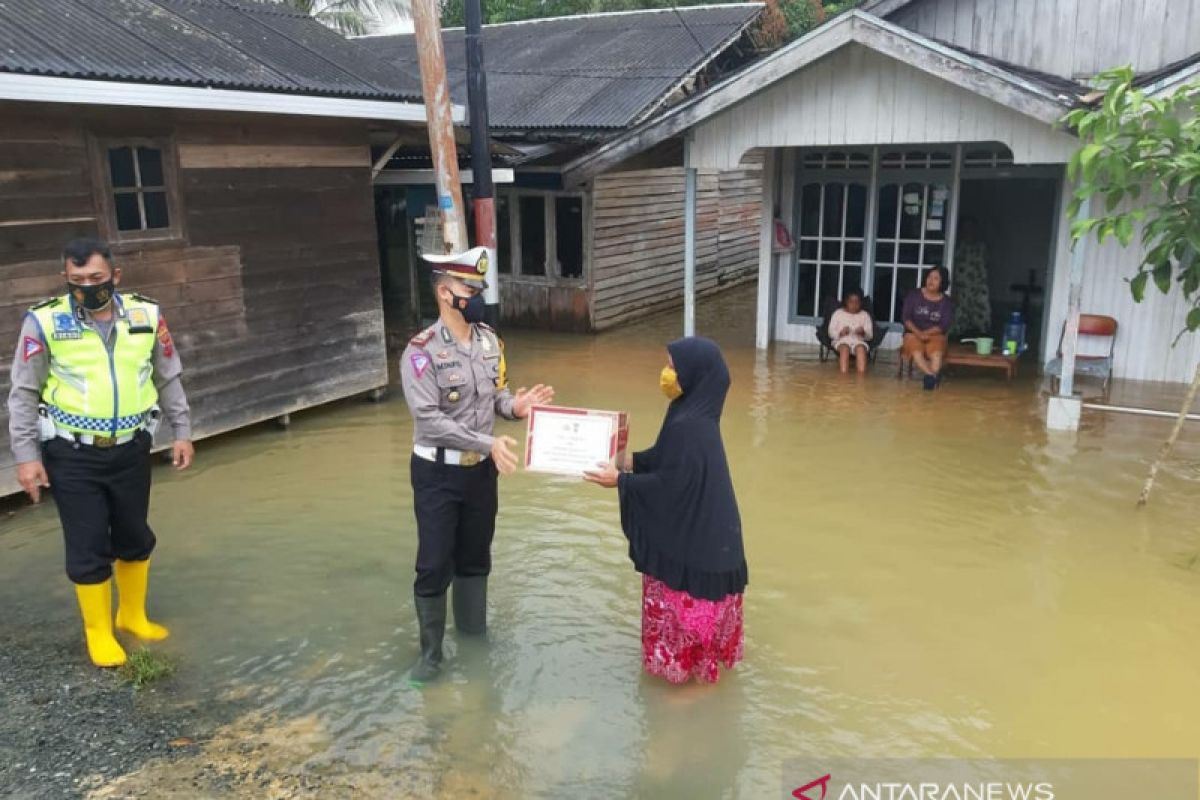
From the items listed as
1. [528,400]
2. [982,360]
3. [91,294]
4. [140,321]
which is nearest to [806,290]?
[982,360]

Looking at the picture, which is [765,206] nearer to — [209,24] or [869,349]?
[869,349]

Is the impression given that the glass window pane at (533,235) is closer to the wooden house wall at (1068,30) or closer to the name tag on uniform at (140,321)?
the wooden house wall at (1068,30)

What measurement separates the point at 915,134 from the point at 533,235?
18.5 ft

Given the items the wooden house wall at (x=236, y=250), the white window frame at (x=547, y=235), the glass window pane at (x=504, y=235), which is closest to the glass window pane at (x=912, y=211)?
the white window frame at (x=547, y=235)

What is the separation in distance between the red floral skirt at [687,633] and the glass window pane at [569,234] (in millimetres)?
8811

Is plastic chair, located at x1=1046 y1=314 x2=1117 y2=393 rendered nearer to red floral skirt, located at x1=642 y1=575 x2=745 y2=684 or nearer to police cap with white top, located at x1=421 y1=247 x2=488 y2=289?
red floral skirt, located at x1=642 y1=575 x2=745 y2=684

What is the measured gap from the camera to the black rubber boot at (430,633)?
4176mm

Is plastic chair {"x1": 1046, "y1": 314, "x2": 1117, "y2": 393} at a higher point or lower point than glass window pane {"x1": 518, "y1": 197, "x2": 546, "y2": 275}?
lower

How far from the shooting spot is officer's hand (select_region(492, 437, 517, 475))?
3797mm

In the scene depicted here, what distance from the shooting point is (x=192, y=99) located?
632cm

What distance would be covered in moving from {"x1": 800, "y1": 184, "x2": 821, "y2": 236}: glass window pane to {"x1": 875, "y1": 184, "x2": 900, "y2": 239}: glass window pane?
28.2 inches

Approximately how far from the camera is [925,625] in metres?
4.70

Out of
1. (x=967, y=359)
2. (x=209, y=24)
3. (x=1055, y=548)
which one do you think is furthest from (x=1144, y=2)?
(x=209, y=24)

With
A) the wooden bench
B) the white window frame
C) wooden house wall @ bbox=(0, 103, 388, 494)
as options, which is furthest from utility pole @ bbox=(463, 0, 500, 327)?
the wooden bench
